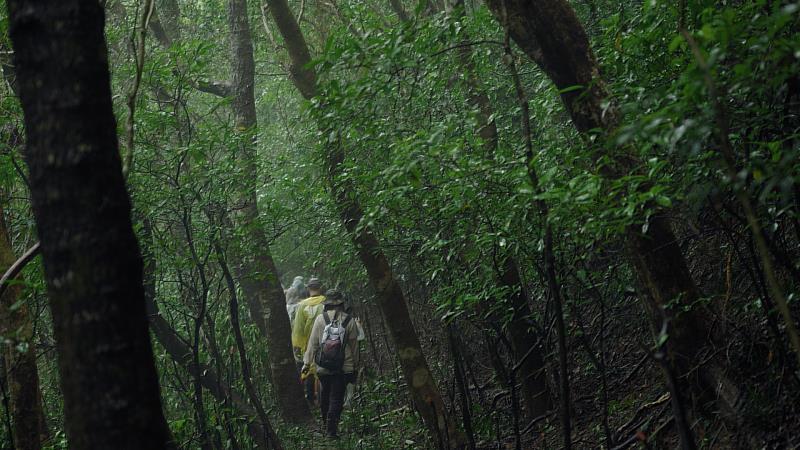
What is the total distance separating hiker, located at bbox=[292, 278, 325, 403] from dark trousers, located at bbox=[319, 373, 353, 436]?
1.15 m

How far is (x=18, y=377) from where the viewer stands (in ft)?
20.7

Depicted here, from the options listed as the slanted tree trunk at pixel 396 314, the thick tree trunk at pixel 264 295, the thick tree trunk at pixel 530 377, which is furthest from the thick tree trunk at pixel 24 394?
the thick tree trunk at pixel 530 377

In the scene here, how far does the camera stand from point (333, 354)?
10.9 metres

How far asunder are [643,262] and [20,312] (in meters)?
5.07

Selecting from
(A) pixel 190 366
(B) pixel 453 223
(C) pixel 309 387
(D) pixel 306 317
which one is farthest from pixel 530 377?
(C) pixel 309 387

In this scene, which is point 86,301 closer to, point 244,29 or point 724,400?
point 724,400

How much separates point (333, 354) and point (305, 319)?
5.20 feet

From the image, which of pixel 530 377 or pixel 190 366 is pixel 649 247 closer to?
pixel 530 377

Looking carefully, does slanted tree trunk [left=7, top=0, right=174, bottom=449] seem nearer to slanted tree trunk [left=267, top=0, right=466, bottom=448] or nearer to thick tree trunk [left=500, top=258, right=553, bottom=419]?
slanted tree trunk [left=267, top=0, right=466, bottom=448]

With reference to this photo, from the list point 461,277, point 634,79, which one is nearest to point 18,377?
point 461,277

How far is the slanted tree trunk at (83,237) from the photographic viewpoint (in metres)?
2.38

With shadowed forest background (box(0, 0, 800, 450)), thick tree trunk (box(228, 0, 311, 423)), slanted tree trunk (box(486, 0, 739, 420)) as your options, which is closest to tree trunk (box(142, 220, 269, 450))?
shadowed forest background (box(0, 0, 800, 450))

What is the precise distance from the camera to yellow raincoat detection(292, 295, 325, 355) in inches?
483

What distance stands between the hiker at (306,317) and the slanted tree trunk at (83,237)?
9590 millimetres
